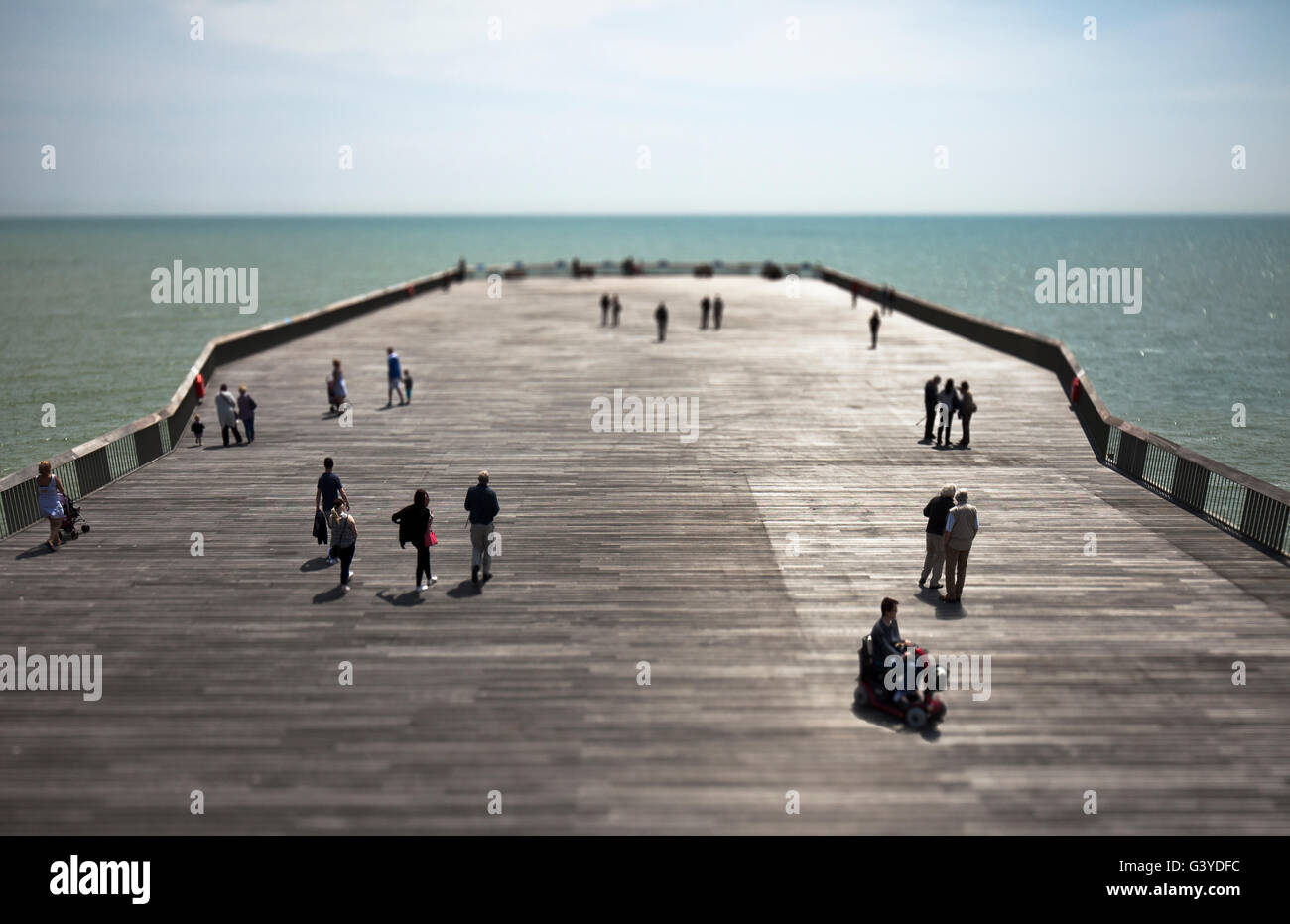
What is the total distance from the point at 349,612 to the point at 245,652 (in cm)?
148

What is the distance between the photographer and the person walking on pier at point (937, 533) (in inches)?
491

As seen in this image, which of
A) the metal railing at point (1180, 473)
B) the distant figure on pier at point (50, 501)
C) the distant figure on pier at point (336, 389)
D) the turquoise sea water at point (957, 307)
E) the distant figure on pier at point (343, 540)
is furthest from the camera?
the turquoise sea water at point (957, 307)

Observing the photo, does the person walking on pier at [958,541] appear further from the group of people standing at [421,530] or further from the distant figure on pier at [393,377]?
the distant figure on pier at [393,377]

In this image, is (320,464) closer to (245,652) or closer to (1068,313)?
(245,652)

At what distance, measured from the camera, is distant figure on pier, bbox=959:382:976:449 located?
2070 centimetres

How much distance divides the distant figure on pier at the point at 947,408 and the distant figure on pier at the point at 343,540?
1379 cm

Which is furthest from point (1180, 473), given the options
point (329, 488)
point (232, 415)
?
point (232, 415)

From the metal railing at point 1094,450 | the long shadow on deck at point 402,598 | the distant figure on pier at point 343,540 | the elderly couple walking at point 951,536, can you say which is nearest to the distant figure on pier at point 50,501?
the metal railing at point 1094,450

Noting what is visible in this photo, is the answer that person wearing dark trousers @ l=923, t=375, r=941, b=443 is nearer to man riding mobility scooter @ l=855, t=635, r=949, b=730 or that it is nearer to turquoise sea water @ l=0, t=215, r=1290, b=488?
man riding mobility scooter @ l=855, t=635, r=949, b=730

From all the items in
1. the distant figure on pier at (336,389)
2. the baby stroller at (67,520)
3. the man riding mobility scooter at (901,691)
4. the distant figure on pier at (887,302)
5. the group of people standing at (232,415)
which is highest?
the distant figure on pier at (887,302)

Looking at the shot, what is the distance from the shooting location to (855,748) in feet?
30.4

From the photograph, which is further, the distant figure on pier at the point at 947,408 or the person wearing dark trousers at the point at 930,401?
the person wearing dark trousers at the point at 930,401

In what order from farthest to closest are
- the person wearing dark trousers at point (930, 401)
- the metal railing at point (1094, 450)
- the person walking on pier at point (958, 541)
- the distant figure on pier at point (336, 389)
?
the distant figure on pier at point (336, 389)
the person wearing dark trousers at point (930, 401)
the metal railing at point (1094, 450)
the person walking on pier at point (958, 541)

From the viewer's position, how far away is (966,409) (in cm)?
2067
